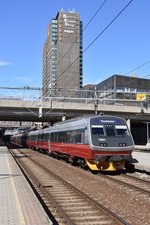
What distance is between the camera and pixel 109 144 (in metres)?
18.9

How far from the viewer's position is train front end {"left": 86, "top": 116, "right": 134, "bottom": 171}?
1850 cm

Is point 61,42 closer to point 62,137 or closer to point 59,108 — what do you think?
point 62,137

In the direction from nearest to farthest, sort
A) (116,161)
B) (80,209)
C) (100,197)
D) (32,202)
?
(32,202) → (80,209) → (100,197) → (116,161)

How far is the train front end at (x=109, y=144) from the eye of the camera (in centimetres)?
1850

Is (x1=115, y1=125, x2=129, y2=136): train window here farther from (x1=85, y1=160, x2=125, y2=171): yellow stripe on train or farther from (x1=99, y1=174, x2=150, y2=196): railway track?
(x1=99, y1=174, x2=150, y2=196): railway track

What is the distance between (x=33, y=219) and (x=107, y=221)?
1999 millimetres

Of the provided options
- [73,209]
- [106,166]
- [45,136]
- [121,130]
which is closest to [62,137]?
[121,130]

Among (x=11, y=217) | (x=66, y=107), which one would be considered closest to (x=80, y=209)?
(x=11, y=217)

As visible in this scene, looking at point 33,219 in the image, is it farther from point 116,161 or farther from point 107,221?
point 116,161

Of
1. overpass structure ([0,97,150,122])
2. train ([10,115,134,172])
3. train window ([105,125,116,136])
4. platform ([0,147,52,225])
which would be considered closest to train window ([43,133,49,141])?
overpass structure ([0,97,150,122])

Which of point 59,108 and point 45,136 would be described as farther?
point 59,108

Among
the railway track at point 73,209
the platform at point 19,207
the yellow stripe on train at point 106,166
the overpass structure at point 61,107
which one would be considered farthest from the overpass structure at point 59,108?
the platform at point 19,207

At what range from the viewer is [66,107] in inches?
2111

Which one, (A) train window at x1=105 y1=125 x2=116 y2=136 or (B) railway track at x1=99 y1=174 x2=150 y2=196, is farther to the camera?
(A) train window at x1=105 y1=125 x2=116 y2=136
